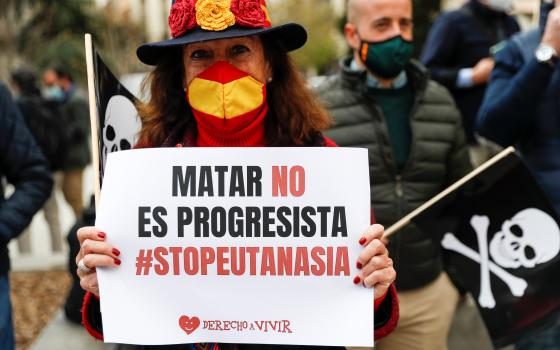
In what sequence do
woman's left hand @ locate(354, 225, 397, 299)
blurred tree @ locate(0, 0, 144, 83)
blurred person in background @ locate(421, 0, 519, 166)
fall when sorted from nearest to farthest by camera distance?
woman's left hand @ locate(354, 225, 397, 299) < blurred person in background @ locate(421, 0, 519, 166) < blurred tree @ locate(0, 0, 144, 83)

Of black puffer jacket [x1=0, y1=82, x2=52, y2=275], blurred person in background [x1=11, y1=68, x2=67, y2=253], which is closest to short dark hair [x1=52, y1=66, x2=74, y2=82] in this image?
blurred person in background [x1=11, y1=68, x2=67, y2=253]

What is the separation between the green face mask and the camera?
2889 millimetres

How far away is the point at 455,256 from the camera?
8.83 feet

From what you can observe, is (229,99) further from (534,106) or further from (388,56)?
(534,106)

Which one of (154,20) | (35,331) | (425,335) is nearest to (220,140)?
(425,335)

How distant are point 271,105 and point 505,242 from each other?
113cm

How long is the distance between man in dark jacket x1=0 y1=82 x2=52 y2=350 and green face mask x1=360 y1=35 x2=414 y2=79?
1459 millimetres

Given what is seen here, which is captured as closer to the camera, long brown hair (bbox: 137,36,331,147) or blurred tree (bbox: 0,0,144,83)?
long brown hair (bbox: 137,36,331,147)

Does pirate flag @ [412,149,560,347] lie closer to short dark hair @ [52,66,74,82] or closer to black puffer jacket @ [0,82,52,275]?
black puffer jacket @ [0,82,52,275]

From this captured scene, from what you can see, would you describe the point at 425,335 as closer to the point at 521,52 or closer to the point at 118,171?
the point at 521,52

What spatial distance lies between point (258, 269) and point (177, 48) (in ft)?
2.47

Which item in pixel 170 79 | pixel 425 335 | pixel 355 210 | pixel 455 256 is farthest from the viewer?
pixel 425 335

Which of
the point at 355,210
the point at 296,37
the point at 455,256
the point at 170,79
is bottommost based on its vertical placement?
the point at 455,256

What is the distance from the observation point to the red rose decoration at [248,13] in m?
1.83
